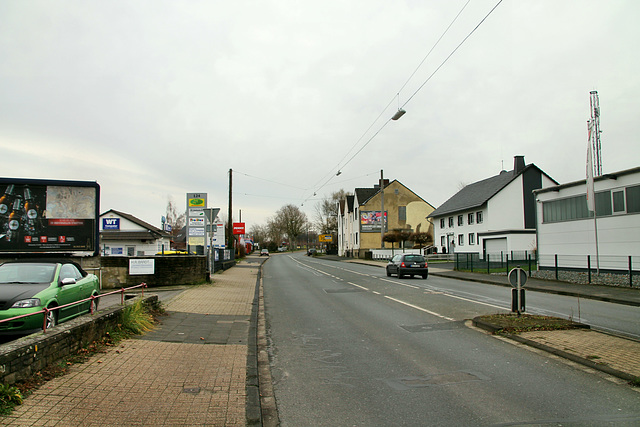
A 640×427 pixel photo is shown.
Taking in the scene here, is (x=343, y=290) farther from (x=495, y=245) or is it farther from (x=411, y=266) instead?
(x=495, y=245)

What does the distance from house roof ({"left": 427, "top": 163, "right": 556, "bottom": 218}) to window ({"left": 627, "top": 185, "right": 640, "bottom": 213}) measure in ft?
68.2

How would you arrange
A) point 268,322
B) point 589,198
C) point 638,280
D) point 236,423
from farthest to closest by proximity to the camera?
point 589,198 < point 638,280 < point 268,322 < point 236,423

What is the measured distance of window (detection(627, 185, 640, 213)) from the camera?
20.3m

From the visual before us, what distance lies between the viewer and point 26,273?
894 centimetres

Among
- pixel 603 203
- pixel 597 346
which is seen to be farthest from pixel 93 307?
pixel 603 203

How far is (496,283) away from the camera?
2200 centimetres

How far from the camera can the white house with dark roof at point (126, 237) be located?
1674 inches

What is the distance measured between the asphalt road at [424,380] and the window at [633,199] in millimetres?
14365

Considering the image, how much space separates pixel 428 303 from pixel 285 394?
9.21 metres

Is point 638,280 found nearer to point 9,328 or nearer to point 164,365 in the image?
point 164,365

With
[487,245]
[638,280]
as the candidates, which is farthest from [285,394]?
[487,245]

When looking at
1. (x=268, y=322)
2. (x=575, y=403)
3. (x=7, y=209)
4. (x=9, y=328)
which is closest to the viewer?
(x=575, y=403)

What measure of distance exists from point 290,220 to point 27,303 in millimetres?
102770

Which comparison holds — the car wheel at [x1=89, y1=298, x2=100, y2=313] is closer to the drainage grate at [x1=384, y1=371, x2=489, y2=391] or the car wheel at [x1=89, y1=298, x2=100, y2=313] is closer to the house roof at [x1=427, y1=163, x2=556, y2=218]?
the drainage grate at [x1=384, y1=371, x2=489, y2=391]
